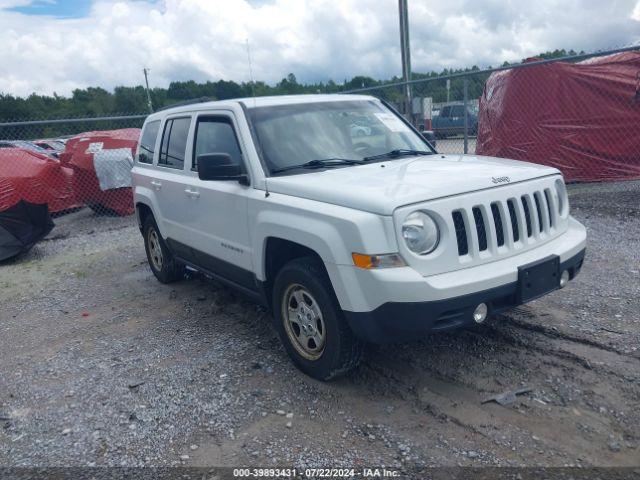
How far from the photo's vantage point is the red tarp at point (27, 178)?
27.0 ft

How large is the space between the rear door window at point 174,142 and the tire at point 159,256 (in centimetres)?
88

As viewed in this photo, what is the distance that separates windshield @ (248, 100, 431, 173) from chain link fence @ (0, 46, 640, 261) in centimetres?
378

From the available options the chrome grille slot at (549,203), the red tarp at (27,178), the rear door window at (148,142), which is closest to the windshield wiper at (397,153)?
the chrome grille slot at (549,203)

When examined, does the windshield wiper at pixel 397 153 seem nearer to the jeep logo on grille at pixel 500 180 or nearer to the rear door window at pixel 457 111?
the jeep logo on grille at pixel 500 180

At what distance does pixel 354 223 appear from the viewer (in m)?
3.15

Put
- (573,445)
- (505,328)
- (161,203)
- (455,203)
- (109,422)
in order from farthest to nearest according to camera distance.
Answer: (161,203) → (505,328) → (109,422) → (455,203) → (573,445)

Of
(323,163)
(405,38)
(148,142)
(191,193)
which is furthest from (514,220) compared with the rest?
(405,38)

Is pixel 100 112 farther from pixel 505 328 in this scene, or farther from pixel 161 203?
pixel 505 328

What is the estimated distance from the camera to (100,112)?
42312 millimetres

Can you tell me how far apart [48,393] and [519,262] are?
3357 mm

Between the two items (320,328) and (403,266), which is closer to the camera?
(403,266)

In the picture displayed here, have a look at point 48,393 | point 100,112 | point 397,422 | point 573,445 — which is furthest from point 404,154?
point 100,112

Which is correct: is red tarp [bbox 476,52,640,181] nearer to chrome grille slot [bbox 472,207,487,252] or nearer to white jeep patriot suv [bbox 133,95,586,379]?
white jeep patriot suv [bbox 133,95,586,379]

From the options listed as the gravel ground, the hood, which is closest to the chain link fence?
the gravel ground
